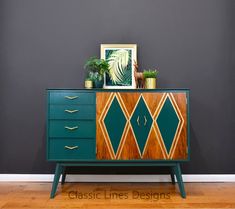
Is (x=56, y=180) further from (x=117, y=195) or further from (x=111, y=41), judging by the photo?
(x=111, y=41)

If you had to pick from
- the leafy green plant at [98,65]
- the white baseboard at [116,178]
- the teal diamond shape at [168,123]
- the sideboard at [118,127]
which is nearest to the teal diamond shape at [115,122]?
the sideboard at [118,127]

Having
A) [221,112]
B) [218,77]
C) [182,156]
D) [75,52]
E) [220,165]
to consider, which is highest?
[75,52]

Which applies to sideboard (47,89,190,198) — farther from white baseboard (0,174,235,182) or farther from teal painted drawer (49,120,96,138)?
white baseboard (0,174,235,182)

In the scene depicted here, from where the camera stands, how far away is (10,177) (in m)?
2.56

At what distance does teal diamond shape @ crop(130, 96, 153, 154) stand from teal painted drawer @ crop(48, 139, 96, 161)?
372 mm

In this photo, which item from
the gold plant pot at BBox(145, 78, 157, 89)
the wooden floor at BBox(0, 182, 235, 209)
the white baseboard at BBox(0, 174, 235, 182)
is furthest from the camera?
the white baseboard at BBox(0, 174, 235, 182)

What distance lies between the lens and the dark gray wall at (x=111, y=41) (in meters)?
2.58

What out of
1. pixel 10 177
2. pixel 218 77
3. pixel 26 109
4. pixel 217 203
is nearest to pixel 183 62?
pixel 218 77

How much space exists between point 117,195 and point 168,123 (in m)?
0.74

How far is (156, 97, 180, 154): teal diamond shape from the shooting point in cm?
211

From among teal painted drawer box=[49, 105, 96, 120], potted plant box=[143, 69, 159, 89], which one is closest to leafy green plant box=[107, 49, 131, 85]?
potted plant box=[143, 69, 159, 89]

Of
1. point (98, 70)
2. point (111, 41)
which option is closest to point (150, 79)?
point (98, 70)

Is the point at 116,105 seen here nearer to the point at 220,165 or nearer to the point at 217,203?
the point at 217,203

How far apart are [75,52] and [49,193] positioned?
1.38 metres
